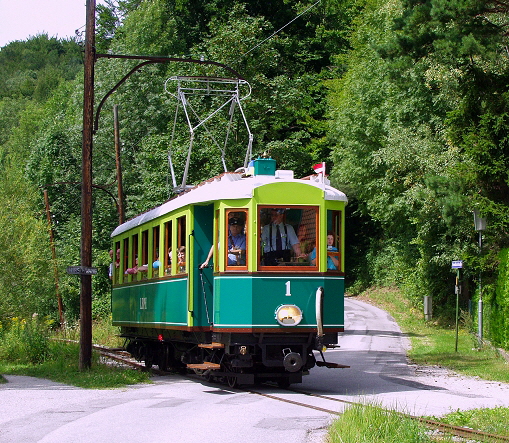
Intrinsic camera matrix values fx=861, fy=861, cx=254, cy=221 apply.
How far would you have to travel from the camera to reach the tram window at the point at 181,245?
48.5ft

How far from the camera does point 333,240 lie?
14.0m

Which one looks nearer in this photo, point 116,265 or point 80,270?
point 80,270

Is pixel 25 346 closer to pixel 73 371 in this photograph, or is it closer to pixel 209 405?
pixel 73 371

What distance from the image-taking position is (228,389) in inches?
572

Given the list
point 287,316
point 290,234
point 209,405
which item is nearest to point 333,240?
point 290,234

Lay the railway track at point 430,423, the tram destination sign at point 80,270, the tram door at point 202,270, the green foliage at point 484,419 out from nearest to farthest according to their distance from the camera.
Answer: the railway track at point 430,423, the green foliage at point 484,419, the tram door at point 202,270, the tram destination sign at point 80,270

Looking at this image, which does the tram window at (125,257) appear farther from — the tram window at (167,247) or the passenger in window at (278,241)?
the passenger in window at (278,241)

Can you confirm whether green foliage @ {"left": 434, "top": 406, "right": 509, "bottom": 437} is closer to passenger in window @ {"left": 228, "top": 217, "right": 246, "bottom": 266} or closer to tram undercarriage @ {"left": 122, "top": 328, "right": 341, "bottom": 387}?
tram undercarriage @ {"left": 122, "top": 328, "right": 341, "bottom": 387}

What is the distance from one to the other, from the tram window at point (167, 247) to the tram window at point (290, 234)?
277 cm

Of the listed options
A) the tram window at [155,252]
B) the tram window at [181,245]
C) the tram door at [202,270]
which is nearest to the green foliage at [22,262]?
the tram window at [155,252]

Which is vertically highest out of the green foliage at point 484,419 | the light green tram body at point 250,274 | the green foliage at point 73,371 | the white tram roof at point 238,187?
the white tram roof at point 238,187

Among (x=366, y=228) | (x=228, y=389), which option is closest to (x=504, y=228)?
(x=228, y=389)

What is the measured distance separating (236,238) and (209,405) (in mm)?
2745

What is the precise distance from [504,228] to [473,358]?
396cm
